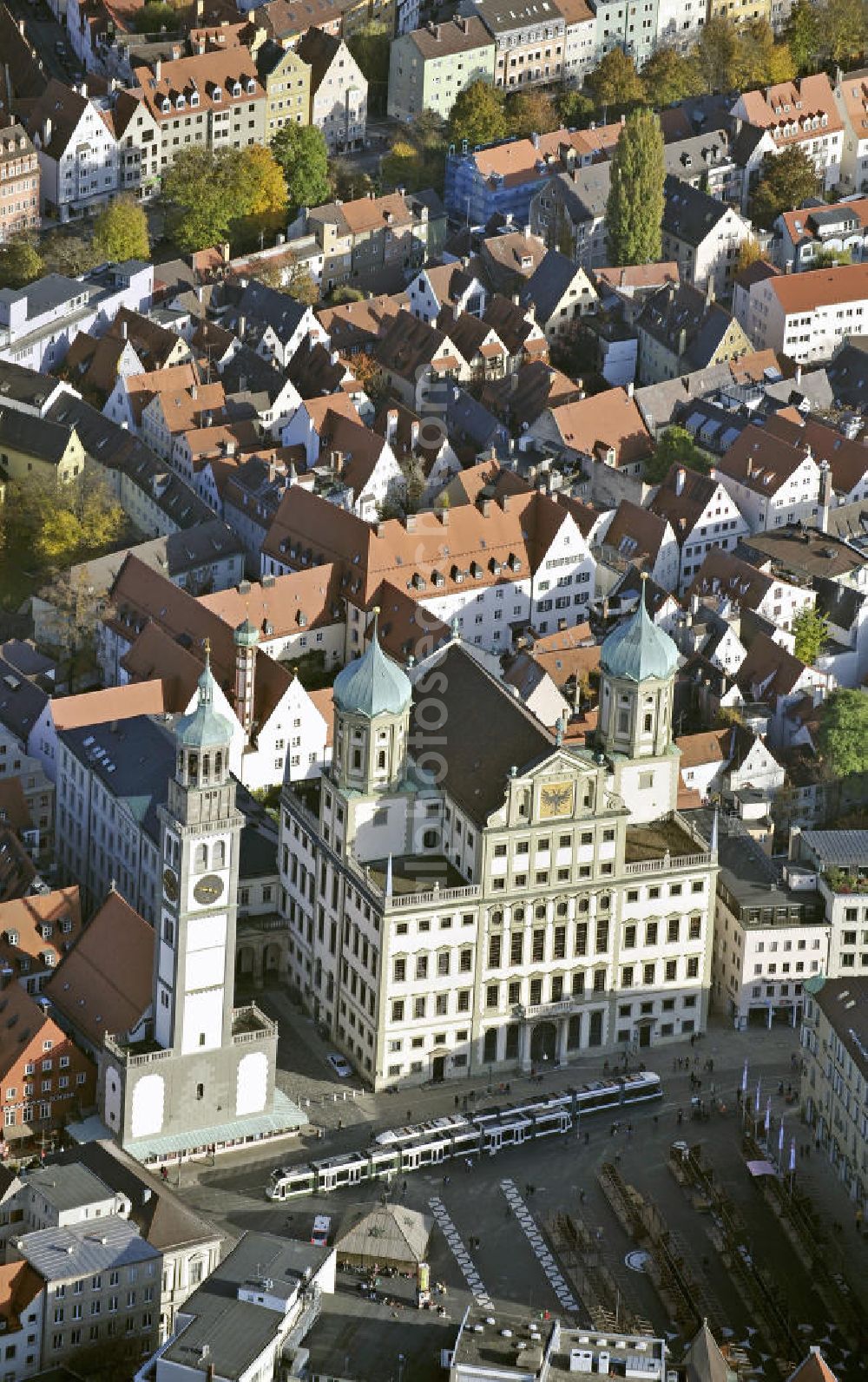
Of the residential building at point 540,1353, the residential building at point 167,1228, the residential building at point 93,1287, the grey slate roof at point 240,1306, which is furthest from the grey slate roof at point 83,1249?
the residential building at point 540,1353

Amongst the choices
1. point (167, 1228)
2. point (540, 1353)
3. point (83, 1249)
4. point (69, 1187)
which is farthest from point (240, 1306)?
point (540, 1353)

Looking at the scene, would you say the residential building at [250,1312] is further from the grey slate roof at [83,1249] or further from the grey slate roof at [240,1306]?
the grey slate roof at [83,1249]

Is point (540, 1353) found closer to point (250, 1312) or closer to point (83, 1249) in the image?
point (250, 1312)

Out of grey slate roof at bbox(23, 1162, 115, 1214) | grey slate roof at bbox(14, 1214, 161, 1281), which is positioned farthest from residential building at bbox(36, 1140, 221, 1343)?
grey slate roof at bbox(14, 1214, 161, 1281)

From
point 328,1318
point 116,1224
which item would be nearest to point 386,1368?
point 328,1318

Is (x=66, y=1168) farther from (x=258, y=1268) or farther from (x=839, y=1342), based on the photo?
(x=839, y=1342)

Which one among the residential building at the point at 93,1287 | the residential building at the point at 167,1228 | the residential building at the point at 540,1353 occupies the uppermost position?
the residential building at the point at 167,1228
